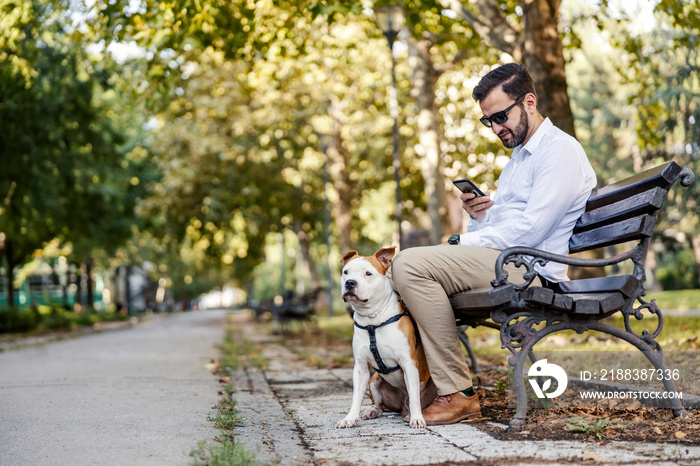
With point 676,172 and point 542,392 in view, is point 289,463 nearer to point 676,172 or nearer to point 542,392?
point 542,392

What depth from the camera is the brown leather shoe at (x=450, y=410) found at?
432cm

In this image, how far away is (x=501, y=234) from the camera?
14.2ft

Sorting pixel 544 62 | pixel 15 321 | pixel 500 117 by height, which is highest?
pixel 544 62

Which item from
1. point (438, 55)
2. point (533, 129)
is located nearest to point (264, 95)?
point (438, 55)

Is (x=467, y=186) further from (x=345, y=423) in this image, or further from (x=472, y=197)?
(x=345, y=423)

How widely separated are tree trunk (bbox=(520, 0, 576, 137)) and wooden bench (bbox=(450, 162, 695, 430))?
194 inches

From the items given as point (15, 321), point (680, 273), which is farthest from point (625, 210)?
point (680, 273)

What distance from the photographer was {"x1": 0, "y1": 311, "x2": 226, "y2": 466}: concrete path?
3.60 meters

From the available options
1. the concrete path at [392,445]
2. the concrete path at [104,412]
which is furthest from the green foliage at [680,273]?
the concrete path at [392,445]

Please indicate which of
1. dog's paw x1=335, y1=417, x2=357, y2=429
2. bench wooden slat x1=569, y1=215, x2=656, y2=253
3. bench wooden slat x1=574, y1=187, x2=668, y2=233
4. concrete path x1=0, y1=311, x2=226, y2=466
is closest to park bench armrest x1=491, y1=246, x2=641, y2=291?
bench wooden slat x1=569, y1=215, x2=656, y2=253

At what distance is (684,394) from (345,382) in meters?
3.25

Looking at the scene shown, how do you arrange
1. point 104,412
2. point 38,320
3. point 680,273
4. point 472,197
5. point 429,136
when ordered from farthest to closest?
1. point 680,273
2. point 38,320
3. point 429,136
4. point 104,412
5. point 472,197

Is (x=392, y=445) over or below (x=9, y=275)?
below

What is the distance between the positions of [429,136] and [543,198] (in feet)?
36.2
